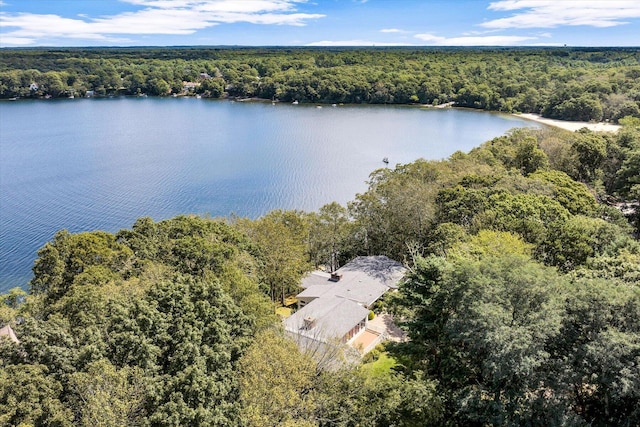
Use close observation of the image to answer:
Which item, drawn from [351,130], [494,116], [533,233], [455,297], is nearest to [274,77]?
[351,130]

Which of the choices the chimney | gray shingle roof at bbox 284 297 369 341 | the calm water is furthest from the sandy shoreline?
the chimney

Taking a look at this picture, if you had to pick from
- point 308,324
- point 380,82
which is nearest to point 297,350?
point 308,324

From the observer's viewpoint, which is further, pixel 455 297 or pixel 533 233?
pixel 533 233

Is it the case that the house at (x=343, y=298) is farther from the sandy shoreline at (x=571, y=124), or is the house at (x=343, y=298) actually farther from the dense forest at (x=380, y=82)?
the dense forest at (x=380, y=82)

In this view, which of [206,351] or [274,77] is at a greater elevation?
[274,77]

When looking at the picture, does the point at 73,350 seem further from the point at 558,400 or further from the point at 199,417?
the point at 558,400

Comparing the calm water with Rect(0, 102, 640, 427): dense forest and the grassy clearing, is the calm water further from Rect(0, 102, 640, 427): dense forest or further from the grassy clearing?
the grassy clearing

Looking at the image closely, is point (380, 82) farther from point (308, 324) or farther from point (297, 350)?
point (297, 350)
